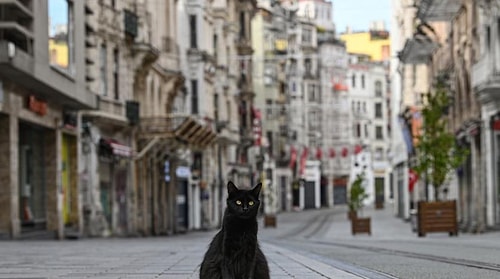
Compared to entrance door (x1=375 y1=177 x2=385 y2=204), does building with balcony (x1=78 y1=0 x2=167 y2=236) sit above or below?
above

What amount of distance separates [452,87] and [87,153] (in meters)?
18.4

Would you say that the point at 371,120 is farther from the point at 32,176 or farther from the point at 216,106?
the point at 32,176

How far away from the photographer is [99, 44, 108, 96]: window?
3988cm

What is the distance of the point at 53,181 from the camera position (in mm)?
33281

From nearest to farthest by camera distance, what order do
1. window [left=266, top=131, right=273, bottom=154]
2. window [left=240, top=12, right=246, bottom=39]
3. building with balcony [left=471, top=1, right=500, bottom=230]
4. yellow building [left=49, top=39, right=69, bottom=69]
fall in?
yellow building [left=49, top=39, right=69, bottom=69] < building with balcony [left=471, top=1, right=500, bottom=230] < window [left=240, top=12, right=246, bottom=39] < window [left=266, top=131, right=273, bottom=154]

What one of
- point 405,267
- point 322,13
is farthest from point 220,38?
point 322,13

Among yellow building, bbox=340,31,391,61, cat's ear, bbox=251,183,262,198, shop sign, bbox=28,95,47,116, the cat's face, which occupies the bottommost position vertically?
the cat's face

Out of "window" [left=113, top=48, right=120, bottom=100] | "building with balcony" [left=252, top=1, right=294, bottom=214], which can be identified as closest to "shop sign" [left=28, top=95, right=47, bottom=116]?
"window" [left=113, top=48, right=120, bottom=100]

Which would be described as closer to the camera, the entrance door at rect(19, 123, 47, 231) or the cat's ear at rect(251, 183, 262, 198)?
the cat's ear at rect(251, 183, 262, 198)

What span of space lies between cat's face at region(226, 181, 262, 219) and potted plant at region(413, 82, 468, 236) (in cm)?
2589

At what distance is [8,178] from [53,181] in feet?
16.3

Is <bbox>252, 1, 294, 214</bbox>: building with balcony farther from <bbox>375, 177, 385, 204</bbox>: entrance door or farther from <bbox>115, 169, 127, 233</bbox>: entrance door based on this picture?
<bbox>115, 169, 127, 233</bbox>: entrance door

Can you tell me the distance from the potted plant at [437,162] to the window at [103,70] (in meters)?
11.6

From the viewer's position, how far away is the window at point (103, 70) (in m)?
39.9
